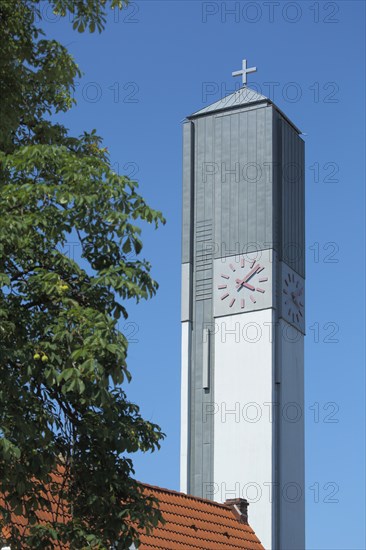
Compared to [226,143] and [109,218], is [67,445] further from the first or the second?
[226,143]

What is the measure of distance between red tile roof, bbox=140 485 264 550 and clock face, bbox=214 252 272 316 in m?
35.6

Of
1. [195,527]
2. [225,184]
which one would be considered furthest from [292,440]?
[195,527]

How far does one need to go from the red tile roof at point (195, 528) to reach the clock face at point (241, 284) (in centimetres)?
3557

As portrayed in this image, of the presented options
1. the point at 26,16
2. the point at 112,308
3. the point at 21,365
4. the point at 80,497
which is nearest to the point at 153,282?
the point at 112,308

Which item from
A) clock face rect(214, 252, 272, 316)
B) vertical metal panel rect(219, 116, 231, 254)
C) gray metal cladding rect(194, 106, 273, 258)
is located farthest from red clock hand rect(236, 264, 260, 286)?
vertical metal panel rect(219, 116, 231, 254)

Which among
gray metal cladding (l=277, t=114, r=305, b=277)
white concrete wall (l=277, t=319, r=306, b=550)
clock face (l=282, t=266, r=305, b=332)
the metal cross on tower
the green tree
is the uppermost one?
the metal cross on tower

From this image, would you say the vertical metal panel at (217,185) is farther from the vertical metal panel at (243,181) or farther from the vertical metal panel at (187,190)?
the vertical metal panel at (187,190)

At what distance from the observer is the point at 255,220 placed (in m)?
67.5

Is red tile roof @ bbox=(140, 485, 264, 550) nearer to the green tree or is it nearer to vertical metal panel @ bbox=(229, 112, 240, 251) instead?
the green tree

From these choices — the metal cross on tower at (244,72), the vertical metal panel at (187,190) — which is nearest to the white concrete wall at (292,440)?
the vertical metal panel at (187,190)

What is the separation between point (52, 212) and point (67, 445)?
7.77 feet

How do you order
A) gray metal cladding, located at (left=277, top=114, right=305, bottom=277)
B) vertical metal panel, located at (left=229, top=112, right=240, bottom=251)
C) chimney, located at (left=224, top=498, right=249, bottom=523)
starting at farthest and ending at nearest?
gray metal cladding, located at (left=277, top=114, right=305, bottom=277) → vertical metal panel, located at (left=229, top=112, right=240, bottom=251) → chimney, located at (left=224, top=498, right=249, bottom=523)

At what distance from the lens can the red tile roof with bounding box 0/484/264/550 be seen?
26875mm

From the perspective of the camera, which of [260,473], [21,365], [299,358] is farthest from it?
[299,358]
